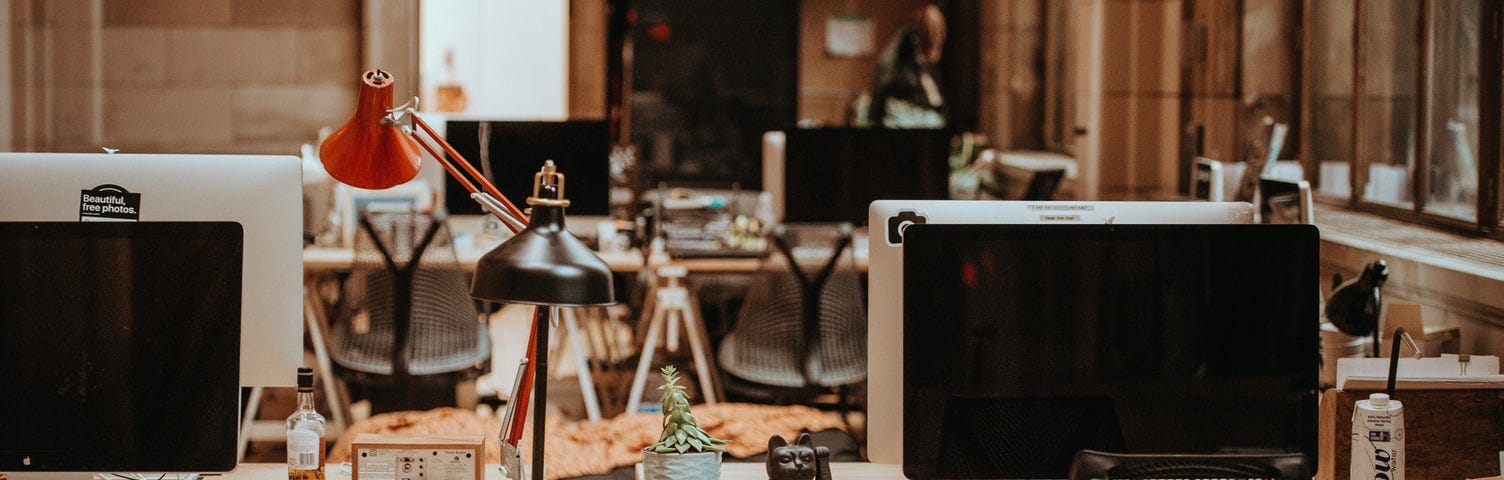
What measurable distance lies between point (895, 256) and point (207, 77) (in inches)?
258

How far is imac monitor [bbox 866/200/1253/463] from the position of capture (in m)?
2.08

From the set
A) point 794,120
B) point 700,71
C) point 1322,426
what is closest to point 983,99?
point 794,120

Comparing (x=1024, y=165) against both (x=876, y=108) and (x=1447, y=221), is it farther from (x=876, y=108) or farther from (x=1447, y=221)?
(x=1447, y=221)

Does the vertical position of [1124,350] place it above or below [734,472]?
above

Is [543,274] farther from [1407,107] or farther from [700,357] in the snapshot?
[700,357]

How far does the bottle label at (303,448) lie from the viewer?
206cm

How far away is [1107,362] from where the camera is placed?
1.96 meters

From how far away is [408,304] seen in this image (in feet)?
14.9

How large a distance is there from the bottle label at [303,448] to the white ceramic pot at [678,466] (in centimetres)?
49

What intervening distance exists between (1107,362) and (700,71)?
739 centimetres

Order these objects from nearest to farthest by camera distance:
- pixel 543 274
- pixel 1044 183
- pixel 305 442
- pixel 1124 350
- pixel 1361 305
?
pixel 543 274, pixel 1124 350, pixel 305 442, pixel 1361 305, pixel 1044 183

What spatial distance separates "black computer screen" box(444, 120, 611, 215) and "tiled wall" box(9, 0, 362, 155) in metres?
2.68

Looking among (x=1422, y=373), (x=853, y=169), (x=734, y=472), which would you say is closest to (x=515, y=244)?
(x=734, y=472)

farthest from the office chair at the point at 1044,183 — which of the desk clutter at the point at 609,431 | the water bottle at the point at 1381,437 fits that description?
the water bottle at the point at 1381,437
